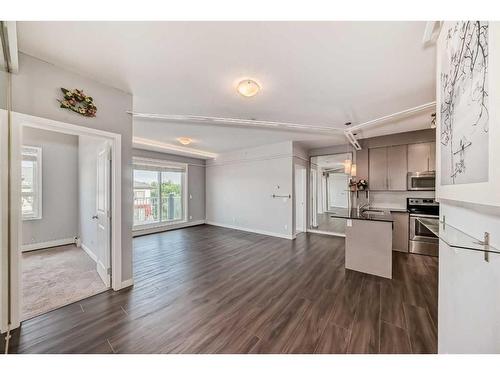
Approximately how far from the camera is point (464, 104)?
0.92m

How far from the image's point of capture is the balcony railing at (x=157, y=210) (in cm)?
604

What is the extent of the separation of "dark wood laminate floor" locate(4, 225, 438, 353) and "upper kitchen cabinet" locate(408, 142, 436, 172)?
1973 millimetres

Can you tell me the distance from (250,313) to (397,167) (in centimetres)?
465

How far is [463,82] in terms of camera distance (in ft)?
3.05

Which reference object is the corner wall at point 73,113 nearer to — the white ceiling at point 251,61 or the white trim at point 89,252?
the white ceiling at point 251,61

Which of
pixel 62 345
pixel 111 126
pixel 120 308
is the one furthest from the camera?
pixel 111 126

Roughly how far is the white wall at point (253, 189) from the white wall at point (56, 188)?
159 inches

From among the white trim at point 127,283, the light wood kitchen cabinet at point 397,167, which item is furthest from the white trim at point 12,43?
the light wood kitchen cabinet at point 397,167

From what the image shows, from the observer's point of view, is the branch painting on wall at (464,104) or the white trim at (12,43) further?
the white trim at (12,43)

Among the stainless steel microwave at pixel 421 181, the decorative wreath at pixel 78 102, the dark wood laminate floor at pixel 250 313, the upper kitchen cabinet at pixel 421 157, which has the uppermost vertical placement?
the decorative wreath at pixel 78 102
